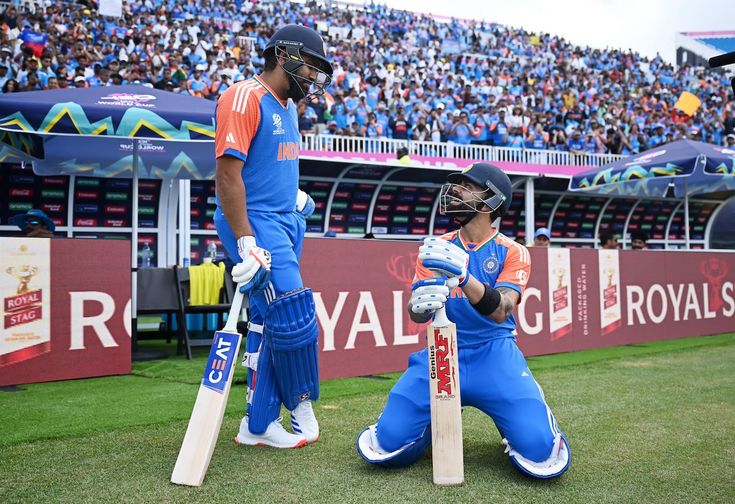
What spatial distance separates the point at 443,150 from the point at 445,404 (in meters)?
13.0

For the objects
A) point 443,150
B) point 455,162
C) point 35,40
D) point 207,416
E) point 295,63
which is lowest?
point 207,416

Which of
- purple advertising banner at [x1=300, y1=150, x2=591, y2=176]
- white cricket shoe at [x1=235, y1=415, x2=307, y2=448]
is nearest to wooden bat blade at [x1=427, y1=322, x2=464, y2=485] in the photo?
white cricket shoe at [x1=235, y1=415, x2=307, y2=448]

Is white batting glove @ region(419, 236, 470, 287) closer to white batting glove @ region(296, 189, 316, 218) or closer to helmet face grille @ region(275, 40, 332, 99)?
white batting glove @ region(296, 189, 316, 218)

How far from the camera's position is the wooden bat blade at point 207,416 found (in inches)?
127

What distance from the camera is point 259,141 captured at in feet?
12.5

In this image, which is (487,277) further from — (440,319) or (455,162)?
(455,162)

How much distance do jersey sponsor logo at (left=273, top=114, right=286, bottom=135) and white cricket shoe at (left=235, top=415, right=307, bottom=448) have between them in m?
1.55

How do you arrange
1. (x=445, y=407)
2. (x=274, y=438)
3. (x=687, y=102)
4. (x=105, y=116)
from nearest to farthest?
(x=445, y=407), (x=274, y=438), (x=105, y=116), (x=687, y=102)

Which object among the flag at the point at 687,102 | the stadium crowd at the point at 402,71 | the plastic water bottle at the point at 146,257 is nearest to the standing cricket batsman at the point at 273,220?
the plastic water bottle at the point at 146,257

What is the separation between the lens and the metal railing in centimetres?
1414

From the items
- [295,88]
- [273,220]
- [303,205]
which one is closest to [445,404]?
[273,220]

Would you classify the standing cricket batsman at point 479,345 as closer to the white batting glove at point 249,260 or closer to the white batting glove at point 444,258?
the white batting glove at point 444,258

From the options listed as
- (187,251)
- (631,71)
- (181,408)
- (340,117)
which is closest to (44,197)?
(187,251)

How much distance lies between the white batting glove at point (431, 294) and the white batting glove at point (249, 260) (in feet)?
2.51
